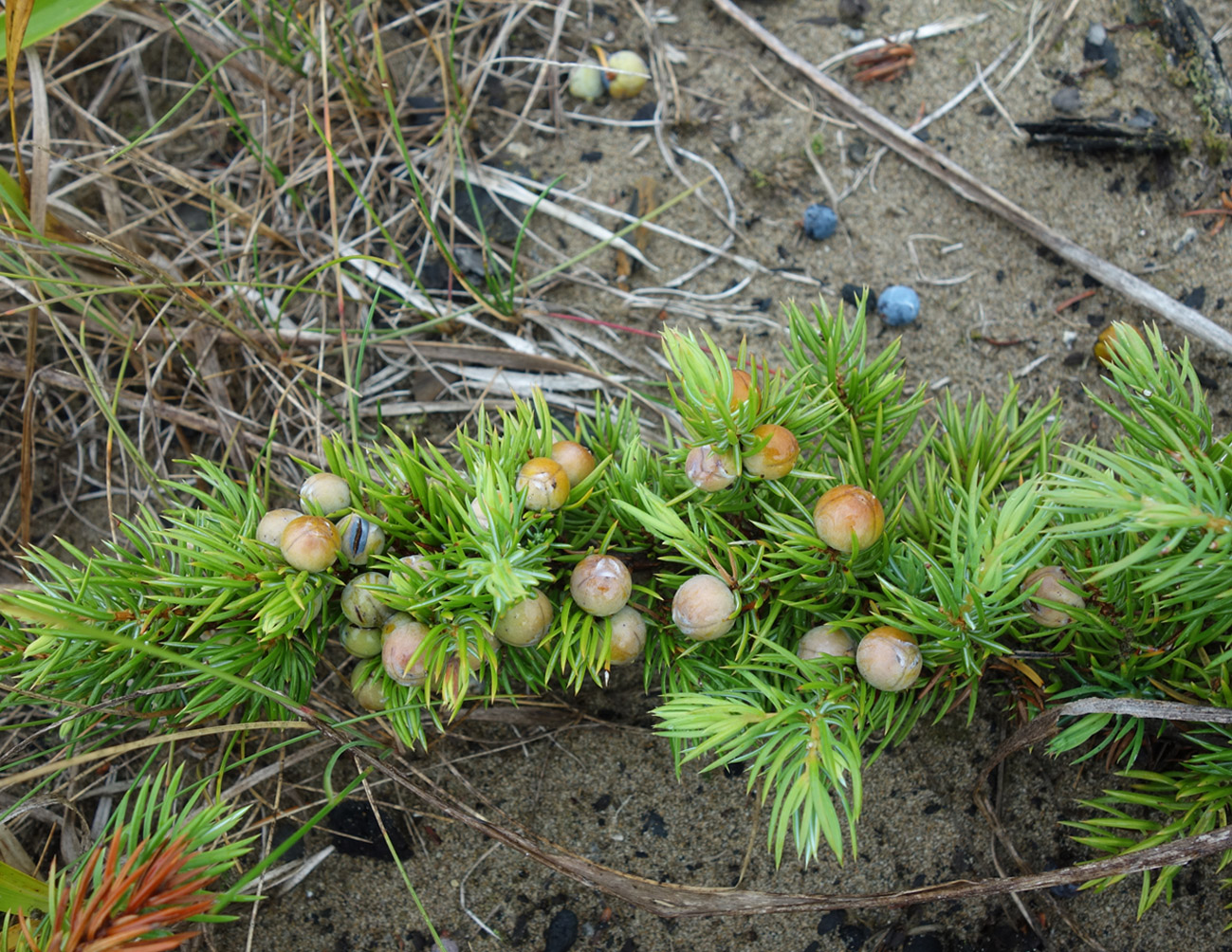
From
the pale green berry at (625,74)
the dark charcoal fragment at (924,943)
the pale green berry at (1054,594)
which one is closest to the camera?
the pale green berry at (1054,594)

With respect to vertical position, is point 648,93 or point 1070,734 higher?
point 648,93

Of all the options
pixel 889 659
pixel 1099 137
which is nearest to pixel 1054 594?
pixel 889 659

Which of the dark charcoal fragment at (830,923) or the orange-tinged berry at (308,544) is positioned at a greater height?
the orange-tinged berry at (308,544)

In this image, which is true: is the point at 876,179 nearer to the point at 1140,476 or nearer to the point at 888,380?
the point at 888,380

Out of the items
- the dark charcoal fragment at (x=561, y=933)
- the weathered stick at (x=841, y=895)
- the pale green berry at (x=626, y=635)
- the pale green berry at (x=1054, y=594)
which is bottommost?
the dark charcoal fragment at (x=561, y=933)

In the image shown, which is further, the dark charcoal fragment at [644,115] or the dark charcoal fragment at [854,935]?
the dark charcoal fragment at [644,115]

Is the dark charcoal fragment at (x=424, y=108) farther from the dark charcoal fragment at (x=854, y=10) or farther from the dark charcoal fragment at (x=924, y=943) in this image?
the dark charcoal fragment at (x=924, y=943)

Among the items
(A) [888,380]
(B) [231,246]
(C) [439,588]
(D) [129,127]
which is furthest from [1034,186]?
(D) [129,127]

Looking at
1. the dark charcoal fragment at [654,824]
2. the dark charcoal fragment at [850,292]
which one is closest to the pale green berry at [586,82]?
the dark charcoal fragment at [850,292]
